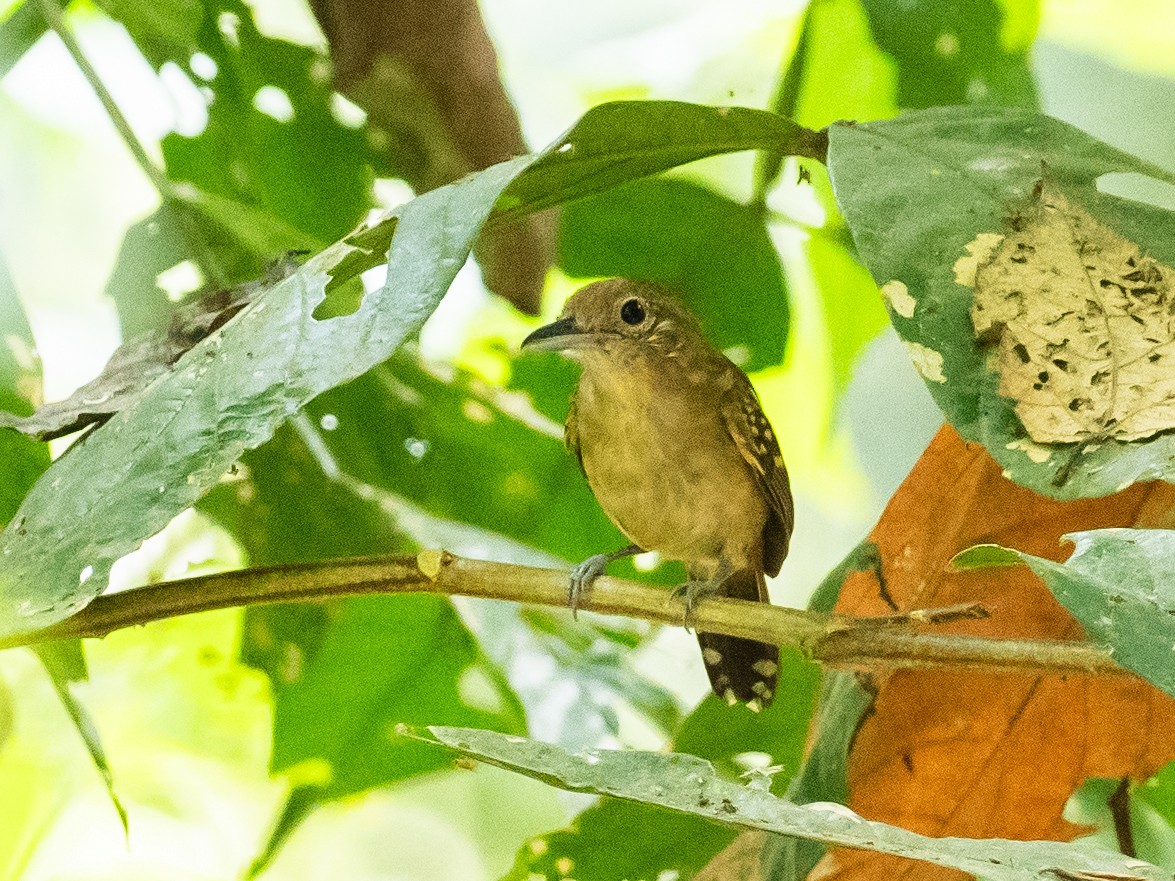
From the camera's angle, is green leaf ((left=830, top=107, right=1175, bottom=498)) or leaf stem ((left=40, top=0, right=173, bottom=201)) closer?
green leaf ((left=830, top=107, right=1175, bottom=498))

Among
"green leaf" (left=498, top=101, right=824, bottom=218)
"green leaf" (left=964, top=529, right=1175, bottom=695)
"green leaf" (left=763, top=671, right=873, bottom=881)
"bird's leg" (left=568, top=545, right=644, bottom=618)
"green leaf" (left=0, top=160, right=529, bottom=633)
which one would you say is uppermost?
"green leaf" (left=498, top=101, right=824, bottom=218)

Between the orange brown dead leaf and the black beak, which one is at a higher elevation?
the black beak

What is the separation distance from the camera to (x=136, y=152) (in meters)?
1.39

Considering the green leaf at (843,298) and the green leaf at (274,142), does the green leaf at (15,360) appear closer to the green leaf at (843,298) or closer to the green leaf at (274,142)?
the green leaf at (274,142)

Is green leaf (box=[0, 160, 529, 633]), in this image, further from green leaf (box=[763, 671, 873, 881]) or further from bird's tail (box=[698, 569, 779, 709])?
bird's tail (box=[698, 569, 779, 709])

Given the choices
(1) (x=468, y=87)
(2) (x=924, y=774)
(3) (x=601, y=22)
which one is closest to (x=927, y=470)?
(2) (x=924, y=774)

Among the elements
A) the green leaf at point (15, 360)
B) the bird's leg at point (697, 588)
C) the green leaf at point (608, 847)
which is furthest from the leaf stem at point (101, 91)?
the green leaf at point (608, 847)

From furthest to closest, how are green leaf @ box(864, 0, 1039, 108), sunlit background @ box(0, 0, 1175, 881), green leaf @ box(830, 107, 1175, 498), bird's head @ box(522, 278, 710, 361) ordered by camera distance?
sunlit background @ box(0, 0, 1175, 881), bird's head @ box(522, 278, 710, 361), green leaf @ box(864, 0, 1039, 108), green leaf @ box(830, 107, 1175, 498)

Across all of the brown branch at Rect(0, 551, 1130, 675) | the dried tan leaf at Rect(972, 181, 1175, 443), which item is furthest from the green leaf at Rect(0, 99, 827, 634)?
the dried tan leaf at Rect(972, 181, 1175, 443)

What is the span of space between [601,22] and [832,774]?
1.39 m

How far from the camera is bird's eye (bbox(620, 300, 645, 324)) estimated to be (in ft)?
5.43

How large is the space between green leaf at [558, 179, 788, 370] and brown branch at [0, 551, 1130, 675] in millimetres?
633

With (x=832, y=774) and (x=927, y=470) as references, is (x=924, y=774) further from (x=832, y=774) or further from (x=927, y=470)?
(x=927, y=470)

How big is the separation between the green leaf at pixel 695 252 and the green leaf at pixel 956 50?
29cm
